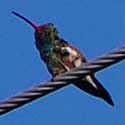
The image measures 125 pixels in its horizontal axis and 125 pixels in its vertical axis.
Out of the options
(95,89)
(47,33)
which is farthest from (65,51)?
(95,89)

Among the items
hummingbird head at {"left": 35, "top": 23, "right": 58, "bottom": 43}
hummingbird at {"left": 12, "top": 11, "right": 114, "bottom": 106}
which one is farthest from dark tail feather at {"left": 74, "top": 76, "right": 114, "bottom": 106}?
hummingbird head at {"left": 35, "top": 23, "right": 58, "bottom": 43}

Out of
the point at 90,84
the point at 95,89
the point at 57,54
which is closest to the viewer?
the point at 95,89

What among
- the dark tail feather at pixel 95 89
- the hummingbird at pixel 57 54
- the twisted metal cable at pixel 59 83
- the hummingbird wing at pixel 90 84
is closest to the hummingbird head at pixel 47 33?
the hummingbird at pixel 57 54

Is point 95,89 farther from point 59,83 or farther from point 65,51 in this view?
point 59,83

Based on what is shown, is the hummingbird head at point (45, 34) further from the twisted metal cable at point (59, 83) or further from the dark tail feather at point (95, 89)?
the twisted metal cable at point (59, 83)

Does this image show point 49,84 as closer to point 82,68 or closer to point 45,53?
point 82,68

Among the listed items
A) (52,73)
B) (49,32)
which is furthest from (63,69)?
(49,32)
